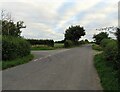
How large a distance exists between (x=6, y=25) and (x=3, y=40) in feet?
90.4

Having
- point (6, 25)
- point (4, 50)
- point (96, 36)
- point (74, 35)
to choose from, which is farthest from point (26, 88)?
point (74, 35)

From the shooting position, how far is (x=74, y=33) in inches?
3716

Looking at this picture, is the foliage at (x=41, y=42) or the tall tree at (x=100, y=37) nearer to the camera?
the foliage at (x=41, y=42)

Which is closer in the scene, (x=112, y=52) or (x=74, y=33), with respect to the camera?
(x=112, y=52)

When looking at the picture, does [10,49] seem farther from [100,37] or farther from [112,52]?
[100,37]

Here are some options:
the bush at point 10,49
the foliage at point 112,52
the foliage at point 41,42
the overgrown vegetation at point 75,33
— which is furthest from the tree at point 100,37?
the foliage at point 112,52

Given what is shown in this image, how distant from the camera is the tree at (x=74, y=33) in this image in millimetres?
94000

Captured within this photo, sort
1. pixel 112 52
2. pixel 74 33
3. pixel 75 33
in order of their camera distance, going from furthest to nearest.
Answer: pixel 75 33 < pixel 74 33 < pixel 112 52

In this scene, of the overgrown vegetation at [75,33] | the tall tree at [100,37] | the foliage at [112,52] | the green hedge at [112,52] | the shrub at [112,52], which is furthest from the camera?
the overgrown vegetation at [75,33]

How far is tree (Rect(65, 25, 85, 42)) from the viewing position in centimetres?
9400

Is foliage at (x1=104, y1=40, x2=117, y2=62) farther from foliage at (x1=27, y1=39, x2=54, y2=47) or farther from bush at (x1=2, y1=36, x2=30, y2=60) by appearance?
foliage at (x1=27, y1=39, x2=54, y2=47)

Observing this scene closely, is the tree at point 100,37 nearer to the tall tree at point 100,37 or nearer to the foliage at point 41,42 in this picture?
the tall tree at point 100,37

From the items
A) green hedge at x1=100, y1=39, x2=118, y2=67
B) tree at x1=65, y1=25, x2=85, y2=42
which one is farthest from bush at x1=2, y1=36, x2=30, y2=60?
tree at x1=65, y1=25, x2=85, y2=42

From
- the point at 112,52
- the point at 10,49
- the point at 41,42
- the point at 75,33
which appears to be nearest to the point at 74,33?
the point at 75,33
